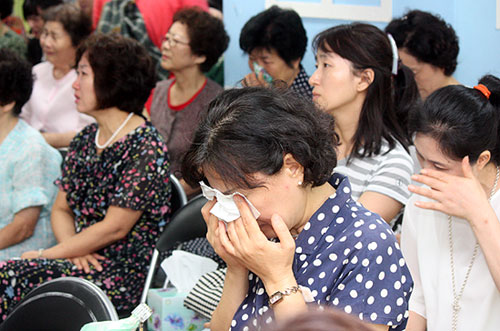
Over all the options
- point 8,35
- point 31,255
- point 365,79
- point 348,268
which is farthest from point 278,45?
point 348,268

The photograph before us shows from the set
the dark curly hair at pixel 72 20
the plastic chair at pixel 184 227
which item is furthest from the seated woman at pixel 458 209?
the dark curly hair at pixel 72 20

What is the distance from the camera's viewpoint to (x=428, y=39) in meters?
3.03

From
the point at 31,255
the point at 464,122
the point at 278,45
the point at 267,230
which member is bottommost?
the point at 31,255

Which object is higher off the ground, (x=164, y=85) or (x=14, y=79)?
(x=14, y=79)

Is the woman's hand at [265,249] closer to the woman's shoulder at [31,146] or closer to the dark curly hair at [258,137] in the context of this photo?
the dark curly hair at [258,137]

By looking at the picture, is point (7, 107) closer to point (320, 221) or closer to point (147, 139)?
point (147, 139)

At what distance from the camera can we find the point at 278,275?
136 centimetres

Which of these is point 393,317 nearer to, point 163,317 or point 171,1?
point 163,317

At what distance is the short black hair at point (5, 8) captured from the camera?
14.9ft

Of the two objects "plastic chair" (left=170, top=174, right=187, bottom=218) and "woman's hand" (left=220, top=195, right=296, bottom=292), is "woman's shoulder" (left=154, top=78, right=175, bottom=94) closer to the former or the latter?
"plastic chair" (left=170, top=174, right=187, bottom=218)

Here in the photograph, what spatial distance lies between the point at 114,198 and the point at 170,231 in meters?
0.32

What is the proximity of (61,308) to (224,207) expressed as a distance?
586mm

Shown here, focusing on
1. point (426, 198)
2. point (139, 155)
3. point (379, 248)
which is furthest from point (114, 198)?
point (379, 248)

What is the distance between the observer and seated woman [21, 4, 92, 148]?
3.80 meters
